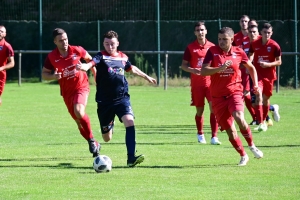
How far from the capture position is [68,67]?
11945mm

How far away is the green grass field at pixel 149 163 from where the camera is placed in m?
8.76

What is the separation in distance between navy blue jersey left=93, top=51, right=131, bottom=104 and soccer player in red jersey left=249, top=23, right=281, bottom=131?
4.81 m

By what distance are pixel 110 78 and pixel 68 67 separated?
4.09ft

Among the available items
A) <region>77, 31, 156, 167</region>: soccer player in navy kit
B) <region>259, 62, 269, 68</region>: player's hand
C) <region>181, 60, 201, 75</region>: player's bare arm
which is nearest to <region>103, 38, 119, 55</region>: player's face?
<region>77, 31, 156, 167</region>: soccer player in navy kit

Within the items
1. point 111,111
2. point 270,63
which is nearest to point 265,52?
point 270,63

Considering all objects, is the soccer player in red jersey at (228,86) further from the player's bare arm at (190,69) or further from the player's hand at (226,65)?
the player's bare arm at (190,69)

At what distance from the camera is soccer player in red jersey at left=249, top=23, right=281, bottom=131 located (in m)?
15.4

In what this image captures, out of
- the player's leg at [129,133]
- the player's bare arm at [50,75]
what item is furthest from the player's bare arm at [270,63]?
the player's bare arm at [50,75]

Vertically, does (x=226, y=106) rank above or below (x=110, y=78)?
below

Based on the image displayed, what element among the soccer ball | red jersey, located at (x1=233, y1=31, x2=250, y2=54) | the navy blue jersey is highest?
red jersey, located at (x1=233, y1=31, x2=250, y2=54)

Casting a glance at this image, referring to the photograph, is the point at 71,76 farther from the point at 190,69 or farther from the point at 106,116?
the point at 190,69

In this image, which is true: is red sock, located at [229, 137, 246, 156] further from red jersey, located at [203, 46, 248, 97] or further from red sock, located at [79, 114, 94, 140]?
red sock, located at [79, 114, 94, 140]

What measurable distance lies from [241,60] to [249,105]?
586cm

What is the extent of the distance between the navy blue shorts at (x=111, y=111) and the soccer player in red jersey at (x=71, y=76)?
0.50m
